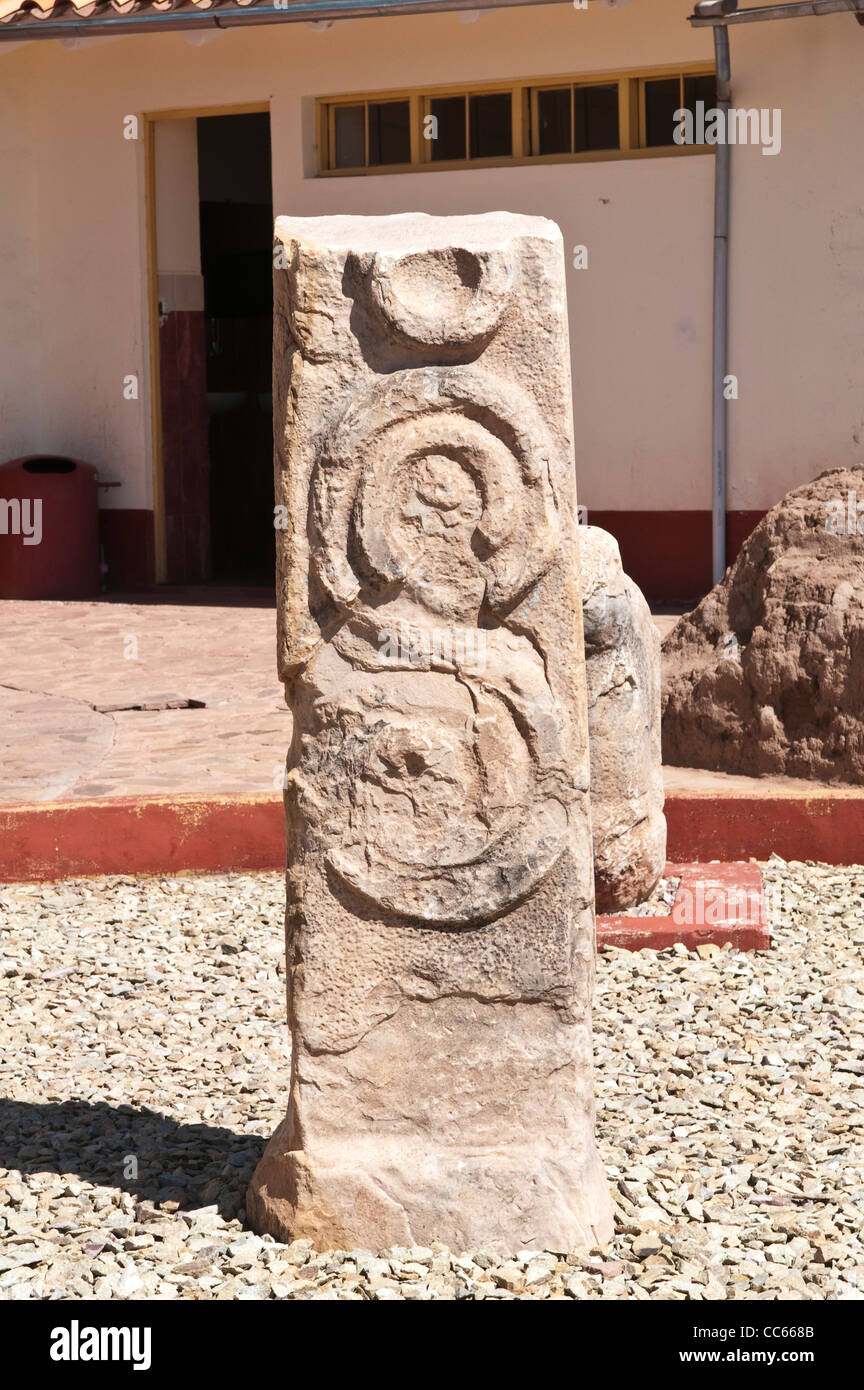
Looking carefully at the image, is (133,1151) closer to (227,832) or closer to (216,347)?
(227,832)

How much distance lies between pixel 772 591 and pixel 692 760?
0.69 metres

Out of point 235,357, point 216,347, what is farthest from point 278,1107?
point 235,357

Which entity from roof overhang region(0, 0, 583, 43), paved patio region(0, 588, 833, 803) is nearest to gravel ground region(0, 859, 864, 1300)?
paved patio region(0, 588, 833, 803)

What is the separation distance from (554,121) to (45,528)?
3995 mm

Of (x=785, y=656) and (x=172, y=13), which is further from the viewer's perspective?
(x=172, y=13)

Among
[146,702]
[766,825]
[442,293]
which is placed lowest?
[766,825]

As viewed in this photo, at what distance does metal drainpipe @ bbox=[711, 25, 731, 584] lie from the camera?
29.4ft

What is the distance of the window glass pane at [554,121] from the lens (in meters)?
9.52

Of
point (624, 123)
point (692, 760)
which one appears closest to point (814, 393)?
point (624, 123)

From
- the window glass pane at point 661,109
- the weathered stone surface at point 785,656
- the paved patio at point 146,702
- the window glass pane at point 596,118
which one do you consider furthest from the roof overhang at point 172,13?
the weathered stone surface at point 785,656

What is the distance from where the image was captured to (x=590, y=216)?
941 cm

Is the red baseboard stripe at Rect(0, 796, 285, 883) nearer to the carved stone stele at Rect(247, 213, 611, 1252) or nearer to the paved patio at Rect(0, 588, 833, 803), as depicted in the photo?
the paved patio at Rect(0, 588, 833, 803)

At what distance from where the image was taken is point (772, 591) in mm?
5805

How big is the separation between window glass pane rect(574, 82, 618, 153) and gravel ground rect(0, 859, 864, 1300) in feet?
18.8
